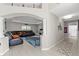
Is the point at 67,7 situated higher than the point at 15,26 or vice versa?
the point at 67,7

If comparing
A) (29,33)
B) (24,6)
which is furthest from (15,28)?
(24,6)

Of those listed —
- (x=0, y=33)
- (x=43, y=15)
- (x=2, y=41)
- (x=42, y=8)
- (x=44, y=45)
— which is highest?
(x=42, y=8)

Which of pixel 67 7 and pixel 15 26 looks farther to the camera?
Result: pixel 15 26

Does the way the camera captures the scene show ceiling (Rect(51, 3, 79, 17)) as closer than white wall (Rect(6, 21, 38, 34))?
Yes

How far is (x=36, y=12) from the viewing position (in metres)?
4.98

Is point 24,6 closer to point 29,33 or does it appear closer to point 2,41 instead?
point 2,41

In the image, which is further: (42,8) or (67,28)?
(67,28)

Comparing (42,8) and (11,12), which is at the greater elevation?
(42,8)

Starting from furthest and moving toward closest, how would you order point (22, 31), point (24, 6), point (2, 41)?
point (22, 31)
point (24, 6)
point (2, 41)

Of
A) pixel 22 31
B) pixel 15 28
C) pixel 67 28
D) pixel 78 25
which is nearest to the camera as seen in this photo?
pixel 15 28

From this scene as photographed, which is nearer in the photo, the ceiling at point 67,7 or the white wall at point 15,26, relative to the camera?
the ceiling at point 67,7

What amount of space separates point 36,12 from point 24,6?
2.27ft

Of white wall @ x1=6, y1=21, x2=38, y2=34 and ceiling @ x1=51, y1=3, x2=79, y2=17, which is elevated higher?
ceiling @ x1=51, y1=3, x2=79, y2=17

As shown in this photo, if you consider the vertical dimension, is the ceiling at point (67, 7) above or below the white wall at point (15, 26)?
above
